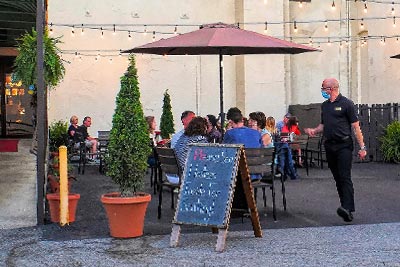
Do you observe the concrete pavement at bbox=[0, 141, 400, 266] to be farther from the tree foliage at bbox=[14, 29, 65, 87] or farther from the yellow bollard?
the tree foliage at bbox=[14, 29, 65, 87]

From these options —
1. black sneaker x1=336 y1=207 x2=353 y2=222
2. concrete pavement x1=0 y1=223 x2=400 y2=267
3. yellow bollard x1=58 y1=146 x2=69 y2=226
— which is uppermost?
yellow bollard x1=58 y1=146 x2=69 y2=226

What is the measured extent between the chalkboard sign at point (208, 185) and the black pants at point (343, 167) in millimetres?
1733

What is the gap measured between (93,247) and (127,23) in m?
13.1

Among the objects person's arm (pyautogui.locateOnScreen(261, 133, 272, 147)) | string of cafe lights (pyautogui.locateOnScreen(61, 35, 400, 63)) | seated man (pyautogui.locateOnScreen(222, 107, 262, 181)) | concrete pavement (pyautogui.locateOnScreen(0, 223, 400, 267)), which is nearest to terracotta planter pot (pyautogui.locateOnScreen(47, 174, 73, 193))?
concrete pavement (pyautogui.locateOnScreen(0, 223, 400, 267))

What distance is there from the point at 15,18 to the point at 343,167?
569 inches

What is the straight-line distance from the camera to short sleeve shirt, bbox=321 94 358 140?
8117mm

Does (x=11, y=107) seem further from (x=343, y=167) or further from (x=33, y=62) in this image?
(x=343, y=167)

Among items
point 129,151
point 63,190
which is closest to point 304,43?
point 63,190

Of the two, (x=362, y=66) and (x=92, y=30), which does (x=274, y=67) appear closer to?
(x=362, y=66)

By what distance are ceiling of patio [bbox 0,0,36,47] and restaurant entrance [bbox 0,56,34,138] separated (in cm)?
111

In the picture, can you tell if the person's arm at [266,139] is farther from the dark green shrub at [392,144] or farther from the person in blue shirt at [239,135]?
the dark green shrub at [392,144]

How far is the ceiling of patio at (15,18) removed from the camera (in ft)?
53.4

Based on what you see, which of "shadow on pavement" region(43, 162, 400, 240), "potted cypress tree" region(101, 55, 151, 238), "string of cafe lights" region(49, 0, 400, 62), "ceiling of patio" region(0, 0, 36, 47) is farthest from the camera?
"string of cafe lights" region(49, 0, 400, 62)

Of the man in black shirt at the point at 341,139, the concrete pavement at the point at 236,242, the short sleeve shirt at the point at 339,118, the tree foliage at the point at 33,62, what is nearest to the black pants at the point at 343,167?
the man in black shirt at the point at 341,139
